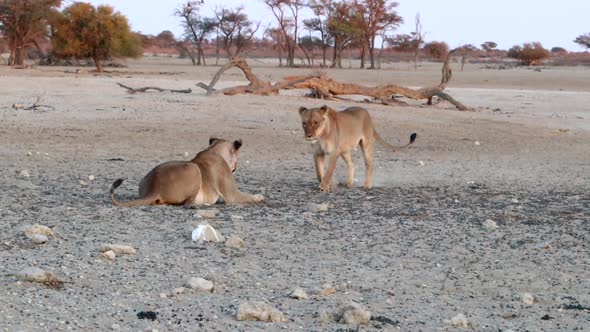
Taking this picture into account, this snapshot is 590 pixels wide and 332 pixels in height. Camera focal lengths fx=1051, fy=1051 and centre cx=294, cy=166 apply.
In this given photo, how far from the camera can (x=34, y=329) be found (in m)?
5.52

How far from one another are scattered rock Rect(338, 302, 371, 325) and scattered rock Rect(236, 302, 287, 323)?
0.33m

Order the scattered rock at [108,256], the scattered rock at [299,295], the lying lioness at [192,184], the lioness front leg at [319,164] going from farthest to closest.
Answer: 1. the lioness front leg at [319,164]
2. the lying lioness at [192,184]
3. the scattered rock at [108,256]
4. the scattered rock at [299,295]

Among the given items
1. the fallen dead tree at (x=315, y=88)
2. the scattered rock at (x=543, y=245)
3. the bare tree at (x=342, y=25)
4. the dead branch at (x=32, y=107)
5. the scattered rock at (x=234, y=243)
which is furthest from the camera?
the bare tree at (x=342, y=25)

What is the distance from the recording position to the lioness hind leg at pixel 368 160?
1296 cm

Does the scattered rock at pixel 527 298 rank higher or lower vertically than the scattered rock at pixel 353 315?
lower

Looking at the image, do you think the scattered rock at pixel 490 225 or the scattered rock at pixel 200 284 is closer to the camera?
the scattered rock at pixel 200 284

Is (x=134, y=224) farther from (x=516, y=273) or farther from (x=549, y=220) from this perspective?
(x=549, y=220)

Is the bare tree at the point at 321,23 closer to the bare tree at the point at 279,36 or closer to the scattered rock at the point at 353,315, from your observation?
the bare tree at the point at 279,36

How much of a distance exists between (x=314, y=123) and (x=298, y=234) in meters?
3.48

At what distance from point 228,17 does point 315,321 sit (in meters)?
70.6

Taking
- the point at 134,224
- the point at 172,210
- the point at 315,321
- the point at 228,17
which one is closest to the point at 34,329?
the point at 315,321

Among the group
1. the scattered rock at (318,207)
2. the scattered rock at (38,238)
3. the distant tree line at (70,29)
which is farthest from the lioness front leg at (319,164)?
the distant tree line at (70,29)

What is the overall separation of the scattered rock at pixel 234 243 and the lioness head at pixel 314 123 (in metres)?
4.12

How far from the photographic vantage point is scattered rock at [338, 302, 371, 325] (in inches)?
235
